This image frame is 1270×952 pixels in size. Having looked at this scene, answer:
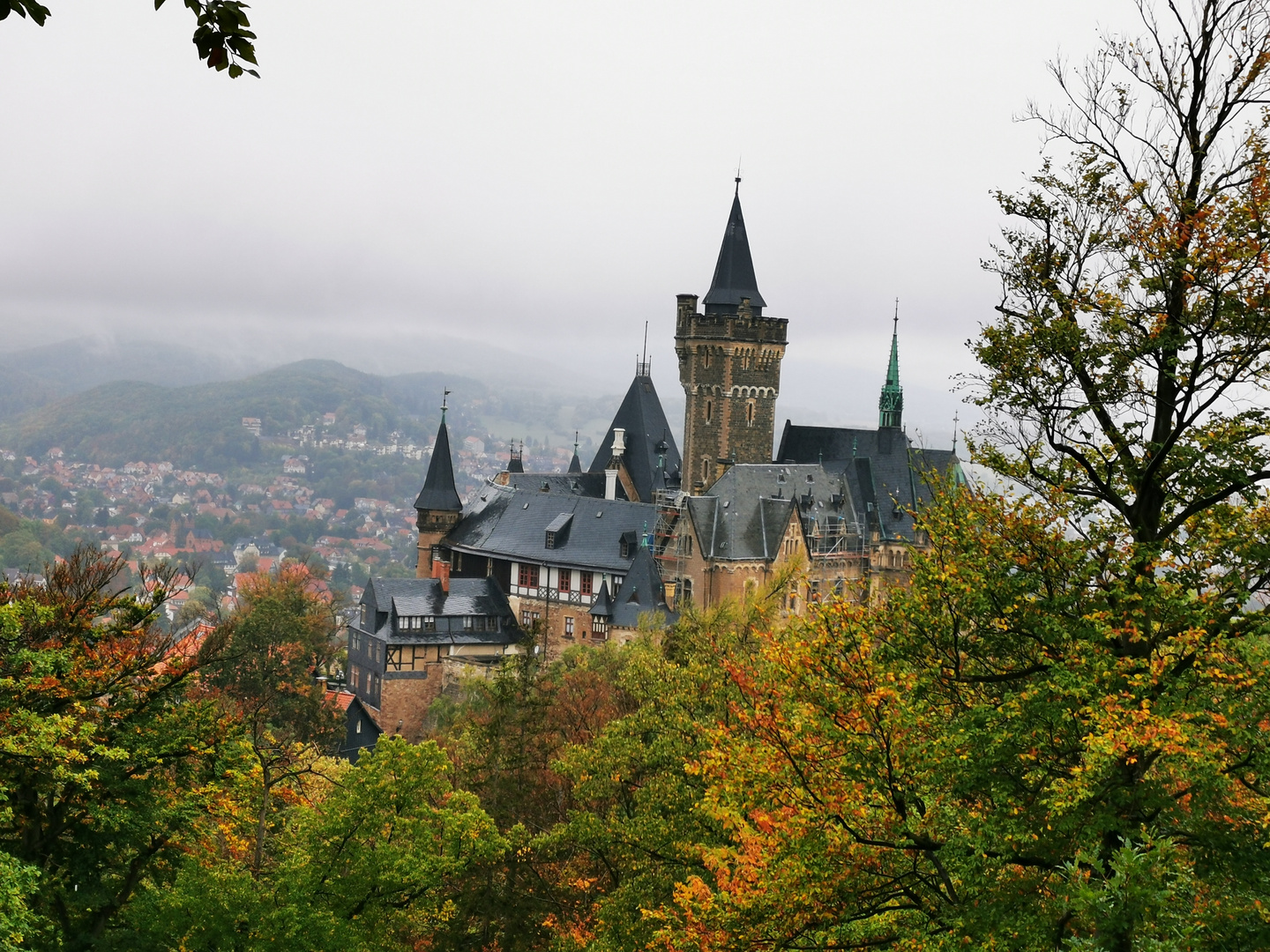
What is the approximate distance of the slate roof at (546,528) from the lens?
79.9 m

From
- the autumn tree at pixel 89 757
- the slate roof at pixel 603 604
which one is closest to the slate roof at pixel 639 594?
the slate roof at pixel 603 604

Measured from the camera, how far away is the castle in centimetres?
7350

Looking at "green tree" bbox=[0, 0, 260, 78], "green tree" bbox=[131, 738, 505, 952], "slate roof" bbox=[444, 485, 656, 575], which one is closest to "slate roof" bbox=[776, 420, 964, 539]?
"slate roof" bbox=[444, 485, 656, 575]

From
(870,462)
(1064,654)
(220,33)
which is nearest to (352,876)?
(1064,654)

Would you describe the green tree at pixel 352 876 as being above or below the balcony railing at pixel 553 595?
below

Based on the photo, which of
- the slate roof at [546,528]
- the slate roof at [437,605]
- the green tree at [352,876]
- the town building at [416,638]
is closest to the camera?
the green tree at [352,876]

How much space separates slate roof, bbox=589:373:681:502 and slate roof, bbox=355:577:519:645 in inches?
614

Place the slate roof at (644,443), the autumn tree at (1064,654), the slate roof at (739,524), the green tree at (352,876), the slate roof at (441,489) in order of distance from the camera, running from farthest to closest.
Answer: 1. the slate roof at (644,443)
2. the slate roof at (441,489)
3. the slate roof at (739,524)
4. the green tree at (352,876)
5. the autumn tree at (1064,654)

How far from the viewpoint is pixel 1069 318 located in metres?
16.4

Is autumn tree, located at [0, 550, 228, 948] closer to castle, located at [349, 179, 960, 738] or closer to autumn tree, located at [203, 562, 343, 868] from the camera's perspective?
autumn tree, located at [203, 562, 343, 868]

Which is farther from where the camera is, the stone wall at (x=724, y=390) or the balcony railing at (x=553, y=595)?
the stone wall at (x=724, y=390)

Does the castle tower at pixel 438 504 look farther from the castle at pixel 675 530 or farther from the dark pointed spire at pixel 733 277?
the dark pointed spire at pixel 733 277

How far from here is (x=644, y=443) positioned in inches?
3723

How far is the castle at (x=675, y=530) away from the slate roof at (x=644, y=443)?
315mm
